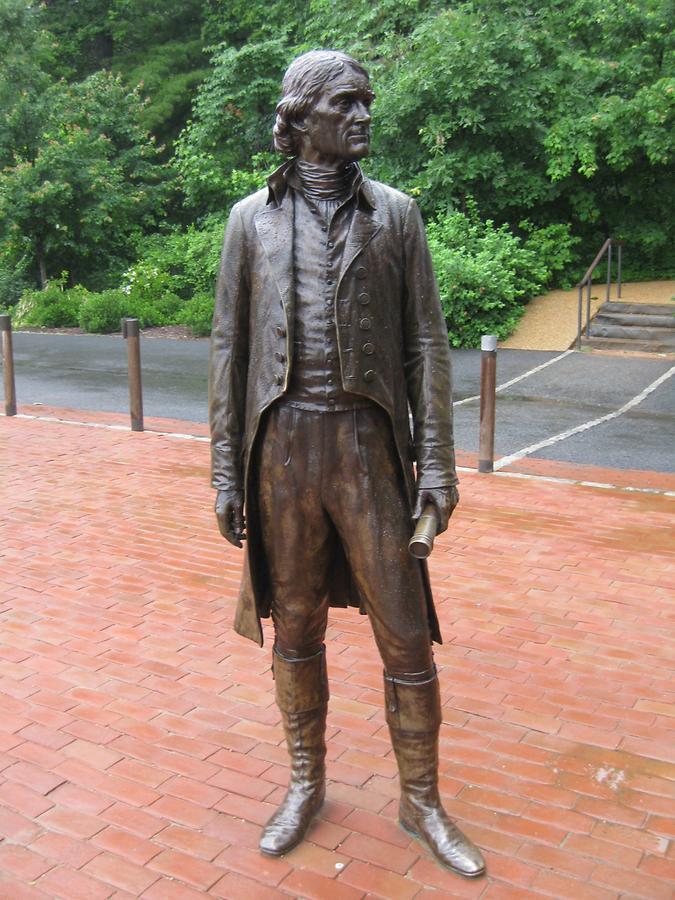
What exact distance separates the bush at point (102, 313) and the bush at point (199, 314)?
1.29 meters

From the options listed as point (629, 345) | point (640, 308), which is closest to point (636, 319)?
point (640, 308)

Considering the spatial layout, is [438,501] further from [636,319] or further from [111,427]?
[636,319]

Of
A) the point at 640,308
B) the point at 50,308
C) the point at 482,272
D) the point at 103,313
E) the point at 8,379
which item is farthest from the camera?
the point at 50,308

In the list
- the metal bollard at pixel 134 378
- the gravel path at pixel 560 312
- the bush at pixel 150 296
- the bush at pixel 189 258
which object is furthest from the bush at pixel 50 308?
the metal bollard at pixel 134 378

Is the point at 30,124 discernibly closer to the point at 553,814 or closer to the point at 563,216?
the point at 563,216

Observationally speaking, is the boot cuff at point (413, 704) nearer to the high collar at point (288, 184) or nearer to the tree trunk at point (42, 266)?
the high collar at point (288, 184)

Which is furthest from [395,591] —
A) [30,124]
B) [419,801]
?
[30,124]

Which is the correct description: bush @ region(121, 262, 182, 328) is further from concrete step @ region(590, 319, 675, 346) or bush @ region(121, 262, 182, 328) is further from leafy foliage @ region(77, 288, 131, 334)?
concrete step @ region(590, 319, 675, 346)

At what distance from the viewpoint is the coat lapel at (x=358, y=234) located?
9.19ft

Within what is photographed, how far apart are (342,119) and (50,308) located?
1912 cm

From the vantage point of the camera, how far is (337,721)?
387 cm

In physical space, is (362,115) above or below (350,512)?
above

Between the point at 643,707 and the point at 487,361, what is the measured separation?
14.2 feet

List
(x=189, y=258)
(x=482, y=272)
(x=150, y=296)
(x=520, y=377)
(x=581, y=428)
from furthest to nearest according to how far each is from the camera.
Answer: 1. (x=189, y=258)
2. (x=150, y=296)
3. (x=482, y=272)
4. (x=520, y=377)
5. (x=581, y=428)
